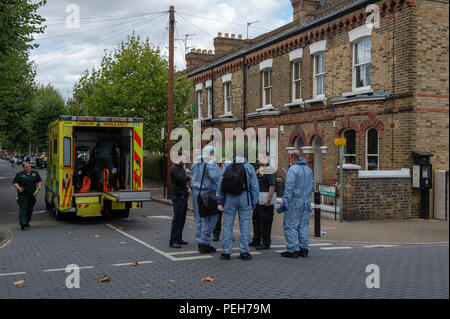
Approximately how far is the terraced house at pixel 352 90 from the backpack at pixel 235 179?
176 inches

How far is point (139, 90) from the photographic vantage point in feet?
81.9

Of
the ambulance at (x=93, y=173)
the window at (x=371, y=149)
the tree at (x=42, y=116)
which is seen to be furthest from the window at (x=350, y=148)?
the tree at (x=42, y=116)

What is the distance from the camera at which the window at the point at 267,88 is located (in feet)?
71.2

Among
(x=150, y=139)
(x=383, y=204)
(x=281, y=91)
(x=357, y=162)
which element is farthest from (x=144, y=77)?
(x=383, y=204)

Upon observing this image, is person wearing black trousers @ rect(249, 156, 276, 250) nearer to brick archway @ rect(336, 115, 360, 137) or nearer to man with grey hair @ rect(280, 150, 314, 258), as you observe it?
man with grey hair @ rect(280, 150, 314, 258)

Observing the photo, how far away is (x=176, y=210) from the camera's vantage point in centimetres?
906

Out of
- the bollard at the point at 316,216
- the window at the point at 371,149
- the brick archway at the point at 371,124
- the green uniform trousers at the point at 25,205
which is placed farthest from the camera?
the window at the point at 371,149

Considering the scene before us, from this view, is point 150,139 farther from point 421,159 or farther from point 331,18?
point 421,159

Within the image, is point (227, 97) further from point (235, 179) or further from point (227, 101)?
point (235, 179)

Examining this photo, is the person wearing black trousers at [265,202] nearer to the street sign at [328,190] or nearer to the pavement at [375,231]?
the pavement at [375,231]

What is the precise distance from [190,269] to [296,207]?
2.26 meters

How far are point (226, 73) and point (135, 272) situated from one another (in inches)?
788

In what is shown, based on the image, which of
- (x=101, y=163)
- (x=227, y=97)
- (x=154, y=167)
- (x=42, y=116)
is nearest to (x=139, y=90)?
(x=227, y=97)

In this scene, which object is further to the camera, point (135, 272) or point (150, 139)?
point (150, 139)
